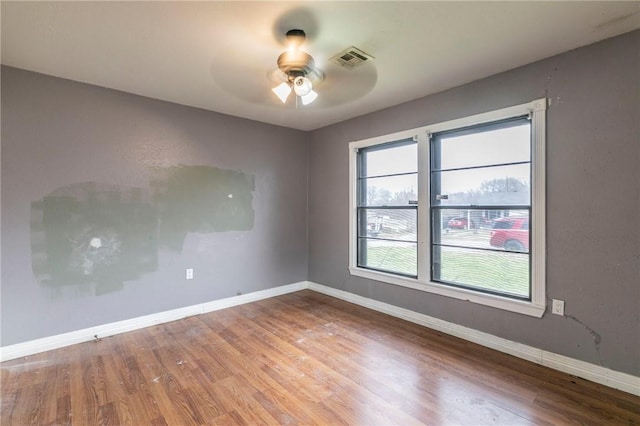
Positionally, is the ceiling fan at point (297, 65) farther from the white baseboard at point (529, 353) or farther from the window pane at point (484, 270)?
the white baseboard at point (529, 353)

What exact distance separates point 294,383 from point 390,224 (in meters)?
2.12

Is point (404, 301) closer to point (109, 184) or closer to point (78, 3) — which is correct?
point (109, 184)

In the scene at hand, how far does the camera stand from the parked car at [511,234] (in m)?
2.53

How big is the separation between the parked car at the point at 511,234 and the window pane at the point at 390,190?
88cm

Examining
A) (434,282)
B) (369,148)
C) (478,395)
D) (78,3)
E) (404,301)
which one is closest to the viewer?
(78,3)

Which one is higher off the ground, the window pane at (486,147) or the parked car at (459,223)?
the window pane at (486,147)

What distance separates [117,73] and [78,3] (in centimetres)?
94

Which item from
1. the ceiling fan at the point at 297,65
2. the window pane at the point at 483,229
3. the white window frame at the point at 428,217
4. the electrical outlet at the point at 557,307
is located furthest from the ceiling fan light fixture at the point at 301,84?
the electrical outlet at the point at 557,307

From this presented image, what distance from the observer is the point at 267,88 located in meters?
2.90

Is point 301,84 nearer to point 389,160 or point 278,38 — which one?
point 278,38

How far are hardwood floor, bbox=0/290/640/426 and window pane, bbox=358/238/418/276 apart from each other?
72 centimetres

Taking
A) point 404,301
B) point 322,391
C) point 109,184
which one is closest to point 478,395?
point 322,391

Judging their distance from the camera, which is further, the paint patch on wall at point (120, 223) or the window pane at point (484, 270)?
the paint patch on wall at point (120, 223)

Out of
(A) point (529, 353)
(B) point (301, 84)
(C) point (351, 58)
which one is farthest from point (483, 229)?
(B) point (301, 84)
